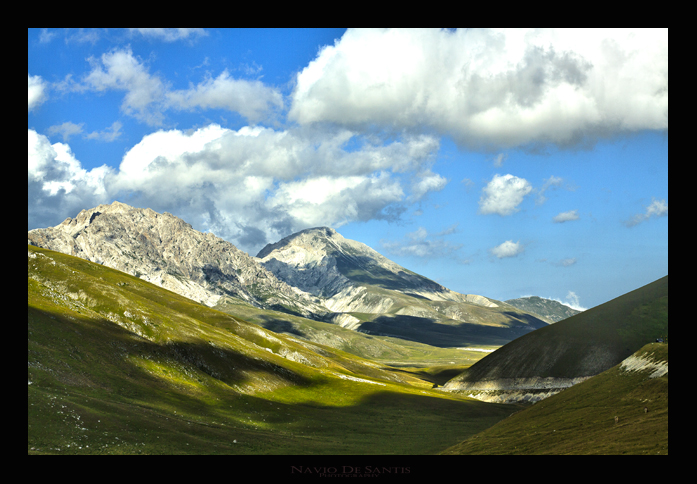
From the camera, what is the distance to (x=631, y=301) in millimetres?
173500

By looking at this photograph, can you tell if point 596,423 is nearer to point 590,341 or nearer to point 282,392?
point 282,392

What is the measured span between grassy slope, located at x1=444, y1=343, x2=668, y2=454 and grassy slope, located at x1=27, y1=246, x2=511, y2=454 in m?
17.7

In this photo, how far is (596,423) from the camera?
55594 millimetres

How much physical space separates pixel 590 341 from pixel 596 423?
4736 inches

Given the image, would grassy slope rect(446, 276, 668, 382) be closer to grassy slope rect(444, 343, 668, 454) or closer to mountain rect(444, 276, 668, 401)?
mountain rect(444, 276, 668, 401)

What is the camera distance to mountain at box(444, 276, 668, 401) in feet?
500

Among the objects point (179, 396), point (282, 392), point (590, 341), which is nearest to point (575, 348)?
point (590, 341)

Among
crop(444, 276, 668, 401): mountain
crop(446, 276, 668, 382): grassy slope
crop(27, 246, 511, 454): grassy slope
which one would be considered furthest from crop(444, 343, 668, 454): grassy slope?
crop(446, 276, 668, 382): grassy slope

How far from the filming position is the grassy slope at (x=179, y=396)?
52906mm

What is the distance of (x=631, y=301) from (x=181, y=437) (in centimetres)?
17267

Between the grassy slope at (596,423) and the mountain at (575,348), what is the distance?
81870 millimetres

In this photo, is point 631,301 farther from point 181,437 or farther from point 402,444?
point 181,437
